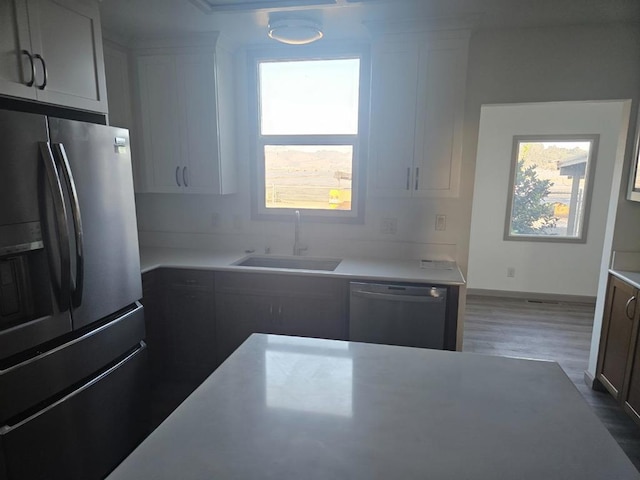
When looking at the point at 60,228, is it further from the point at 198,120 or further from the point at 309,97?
the point at 309,97

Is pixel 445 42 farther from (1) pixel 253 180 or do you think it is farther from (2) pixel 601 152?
(2) pixel 601 152

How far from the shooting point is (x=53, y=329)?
5.23ft

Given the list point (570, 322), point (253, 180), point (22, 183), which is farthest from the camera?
point (570, 322)

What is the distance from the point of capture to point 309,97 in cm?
300

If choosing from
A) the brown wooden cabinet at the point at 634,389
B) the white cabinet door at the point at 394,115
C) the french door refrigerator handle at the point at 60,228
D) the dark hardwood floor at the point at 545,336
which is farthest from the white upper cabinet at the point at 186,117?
the brown wooden cabinet at the point at 634,389

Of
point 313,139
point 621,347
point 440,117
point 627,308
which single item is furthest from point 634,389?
point 313,139

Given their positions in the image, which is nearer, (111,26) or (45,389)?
(45,389)

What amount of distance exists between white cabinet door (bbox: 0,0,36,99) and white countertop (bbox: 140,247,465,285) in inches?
46.9

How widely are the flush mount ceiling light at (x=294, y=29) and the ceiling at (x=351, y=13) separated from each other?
0.04 m

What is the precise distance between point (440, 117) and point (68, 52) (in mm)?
2058

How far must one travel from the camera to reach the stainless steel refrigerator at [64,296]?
1450 millimetres

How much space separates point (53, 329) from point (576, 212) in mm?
5162

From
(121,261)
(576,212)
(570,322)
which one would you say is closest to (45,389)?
(121,261)

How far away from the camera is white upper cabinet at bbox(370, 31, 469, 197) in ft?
8.23
